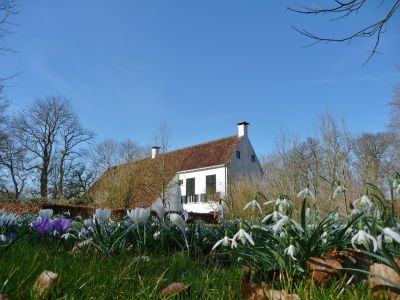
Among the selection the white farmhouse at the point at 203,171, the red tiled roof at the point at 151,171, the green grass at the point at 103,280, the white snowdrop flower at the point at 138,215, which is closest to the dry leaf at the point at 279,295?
the green grass at the point at 103,280

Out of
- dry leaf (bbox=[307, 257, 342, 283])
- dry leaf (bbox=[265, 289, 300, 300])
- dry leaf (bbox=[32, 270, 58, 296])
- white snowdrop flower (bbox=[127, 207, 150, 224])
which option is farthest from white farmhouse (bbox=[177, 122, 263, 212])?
dry leaf (bbox=[32, 270, 58, 296])

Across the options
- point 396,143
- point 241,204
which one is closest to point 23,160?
point 241,204

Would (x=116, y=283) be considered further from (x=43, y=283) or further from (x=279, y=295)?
(x=279, y=295)

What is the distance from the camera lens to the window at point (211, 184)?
31469mm

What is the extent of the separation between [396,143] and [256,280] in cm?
2756

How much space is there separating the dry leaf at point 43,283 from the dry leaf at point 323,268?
3.78ft

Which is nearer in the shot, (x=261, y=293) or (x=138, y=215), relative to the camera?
(x=261, y=293)

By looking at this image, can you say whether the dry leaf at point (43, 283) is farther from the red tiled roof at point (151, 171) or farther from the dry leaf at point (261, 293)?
the red tiled roof at point (151, 171)

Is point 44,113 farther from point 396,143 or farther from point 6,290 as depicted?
point 6,290

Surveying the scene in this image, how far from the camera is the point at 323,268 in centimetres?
187

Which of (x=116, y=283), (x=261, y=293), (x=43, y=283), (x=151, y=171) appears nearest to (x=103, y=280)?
(x=116, y=283)

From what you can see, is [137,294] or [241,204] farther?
[241,204]

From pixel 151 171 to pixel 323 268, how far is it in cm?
2453

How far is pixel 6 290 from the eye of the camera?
1503 millimetres
